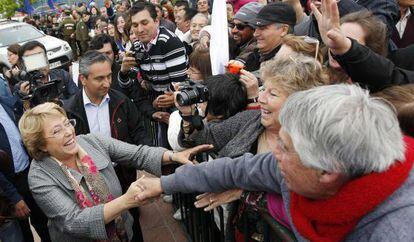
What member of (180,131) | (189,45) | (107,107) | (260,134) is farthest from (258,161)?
(189,45)

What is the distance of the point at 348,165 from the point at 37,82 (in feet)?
10.3

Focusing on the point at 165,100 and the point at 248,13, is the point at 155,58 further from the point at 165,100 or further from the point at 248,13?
the point at 248,13

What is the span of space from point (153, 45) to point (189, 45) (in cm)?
184

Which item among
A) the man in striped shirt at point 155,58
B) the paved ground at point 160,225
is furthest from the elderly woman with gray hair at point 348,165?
the man in striped shirt at point 155,58

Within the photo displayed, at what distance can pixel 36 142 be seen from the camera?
2090mm

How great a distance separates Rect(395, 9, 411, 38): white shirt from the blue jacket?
3597mm

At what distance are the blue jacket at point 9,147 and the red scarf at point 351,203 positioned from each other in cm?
221

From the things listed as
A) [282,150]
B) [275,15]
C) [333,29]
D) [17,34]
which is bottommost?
[17,34]

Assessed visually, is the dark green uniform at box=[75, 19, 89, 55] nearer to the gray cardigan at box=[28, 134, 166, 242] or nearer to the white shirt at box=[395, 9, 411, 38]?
the white shirt at box=[395, 9, 411, 38]

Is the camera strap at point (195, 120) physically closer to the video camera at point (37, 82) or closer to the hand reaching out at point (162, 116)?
the hand reaching out at point (162, 116)

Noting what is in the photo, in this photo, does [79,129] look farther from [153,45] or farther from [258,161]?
[258,161]

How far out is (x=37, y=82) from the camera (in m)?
3.41

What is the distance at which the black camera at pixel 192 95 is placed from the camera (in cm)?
209

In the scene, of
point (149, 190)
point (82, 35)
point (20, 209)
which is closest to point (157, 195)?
point (149, 190)
